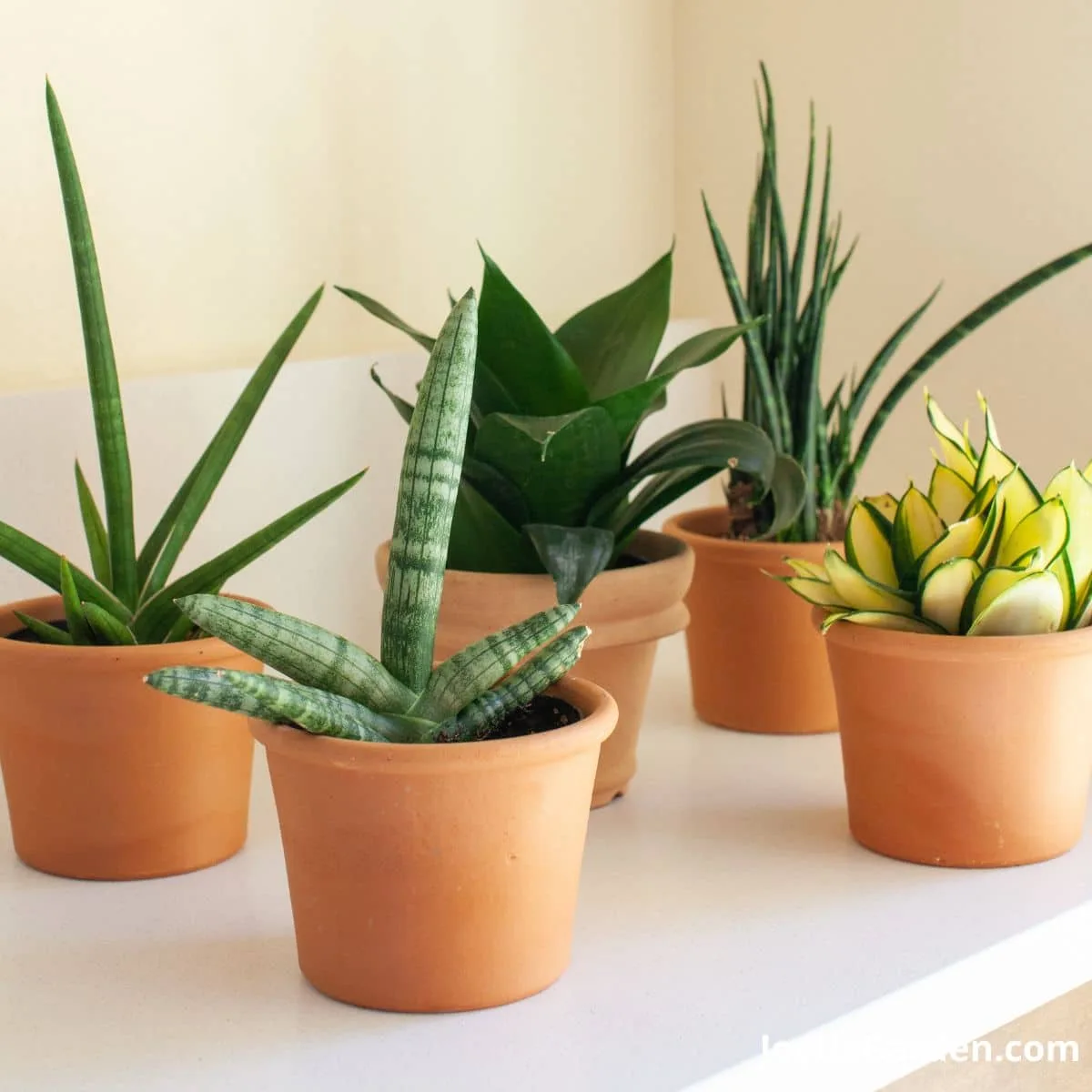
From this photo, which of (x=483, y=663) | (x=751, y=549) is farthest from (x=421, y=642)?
(x=751, y=549)

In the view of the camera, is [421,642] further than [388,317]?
No

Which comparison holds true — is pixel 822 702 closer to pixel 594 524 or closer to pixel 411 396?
pixel 594 524

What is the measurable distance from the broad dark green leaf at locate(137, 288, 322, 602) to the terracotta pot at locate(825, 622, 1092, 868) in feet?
1.00

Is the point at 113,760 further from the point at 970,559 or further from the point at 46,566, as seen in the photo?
the point at 970,559

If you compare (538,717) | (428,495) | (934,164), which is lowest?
(538,717)

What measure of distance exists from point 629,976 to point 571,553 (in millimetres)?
211

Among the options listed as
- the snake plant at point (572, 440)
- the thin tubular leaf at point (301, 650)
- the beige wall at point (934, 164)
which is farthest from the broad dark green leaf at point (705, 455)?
the beige wall at point (934, 164)

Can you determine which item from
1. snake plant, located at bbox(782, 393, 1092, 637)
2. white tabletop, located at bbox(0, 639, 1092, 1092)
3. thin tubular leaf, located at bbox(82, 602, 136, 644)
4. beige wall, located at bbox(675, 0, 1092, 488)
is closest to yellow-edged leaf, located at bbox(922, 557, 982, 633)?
snake plant, located at bbox(782, 393, 1092, 637)

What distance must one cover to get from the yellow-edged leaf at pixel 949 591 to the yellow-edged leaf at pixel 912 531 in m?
0.02

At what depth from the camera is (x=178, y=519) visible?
74 centimetres

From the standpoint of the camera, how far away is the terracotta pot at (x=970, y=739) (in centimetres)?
69

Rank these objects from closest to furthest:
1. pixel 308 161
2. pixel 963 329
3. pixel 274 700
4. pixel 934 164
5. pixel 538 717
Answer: pixel 274 700 → pixel 538 717 → pixel 963 329 → pixel 308 161 → pixel 934 164

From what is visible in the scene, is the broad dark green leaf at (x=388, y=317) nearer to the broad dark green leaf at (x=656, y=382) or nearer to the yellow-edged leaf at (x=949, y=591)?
the broad dark green leaf at (x=656, y=382)

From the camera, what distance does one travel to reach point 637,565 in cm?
83
